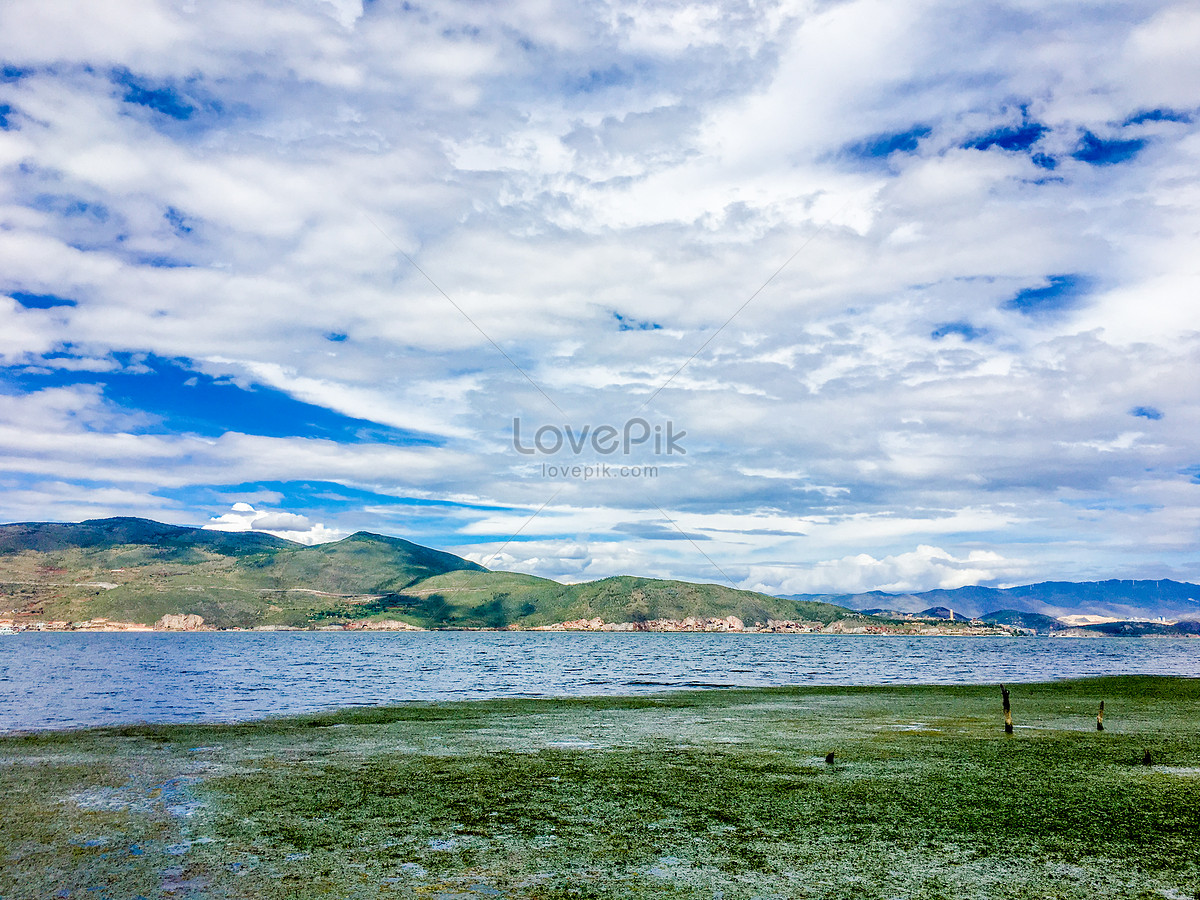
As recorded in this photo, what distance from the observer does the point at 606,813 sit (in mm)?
20000

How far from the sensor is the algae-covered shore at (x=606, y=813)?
14805 mm

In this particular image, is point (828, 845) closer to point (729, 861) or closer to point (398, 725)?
point (729, 861)

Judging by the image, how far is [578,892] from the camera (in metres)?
14.2

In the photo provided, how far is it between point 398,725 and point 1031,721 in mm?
33471

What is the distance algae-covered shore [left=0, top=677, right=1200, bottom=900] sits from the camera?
1480cm

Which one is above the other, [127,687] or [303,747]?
[303,747]

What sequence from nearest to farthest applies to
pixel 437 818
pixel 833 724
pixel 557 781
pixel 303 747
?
pixel 437 818 → pixel 557 781 → pixel 303 747 → pixel 833 724

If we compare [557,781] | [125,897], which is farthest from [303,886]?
[557,781]

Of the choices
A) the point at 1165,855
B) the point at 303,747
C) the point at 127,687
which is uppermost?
the point at 1165,855

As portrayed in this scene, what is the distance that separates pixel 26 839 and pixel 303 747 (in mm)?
14457

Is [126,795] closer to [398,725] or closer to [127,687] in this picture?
[398,725]

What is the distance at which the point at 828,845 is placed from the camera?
1702cm

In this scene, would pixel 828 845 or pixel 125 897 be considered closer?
pixel 125 897

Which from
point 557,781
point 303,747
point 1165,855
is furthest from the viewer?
point 303,747
